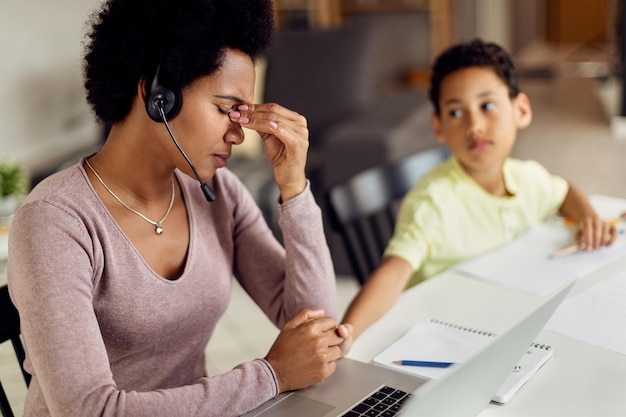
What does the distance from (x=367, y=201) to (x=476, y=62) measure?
0.39 meters

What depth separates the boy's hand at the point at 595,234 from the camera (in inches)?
61.0

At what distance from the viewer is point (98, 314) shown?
112cm

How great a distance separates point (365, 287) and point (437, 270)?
0.34 m

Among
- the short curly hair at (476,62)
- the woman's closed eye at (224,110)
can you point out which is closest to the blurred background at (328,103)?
the woman's closed eye at (224,110)

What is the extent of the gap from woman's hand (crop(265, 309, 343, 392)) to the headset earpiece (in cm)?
36

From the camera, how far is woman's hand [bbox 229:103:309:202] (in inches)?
46.4

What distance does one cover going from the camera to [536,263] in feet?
4.91

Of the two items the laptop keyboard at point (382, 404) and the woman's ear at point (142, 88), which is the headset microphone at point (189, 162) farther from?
the laptop keyboard at point (382, 404)

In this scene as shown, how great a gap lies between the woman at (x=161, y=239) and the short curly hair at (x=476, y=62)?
582 mm

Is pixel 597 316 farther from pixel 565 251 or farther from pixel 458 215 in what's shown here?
pixel 458 215

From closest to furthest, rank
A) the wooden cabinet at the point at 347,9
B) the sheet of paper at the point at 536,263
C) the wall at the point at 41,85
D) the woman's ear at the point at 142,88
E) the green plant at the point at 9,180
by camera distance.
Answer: the woman's ear at the point at 142,88
the sheet of paper at the point at 536,263
the green plant at the point at 9,180
the wall at the point at 41,85
the wooden cabinet at the point at 347,9

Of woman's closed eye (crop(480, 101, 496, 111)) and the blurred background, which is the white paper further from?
the blurred background

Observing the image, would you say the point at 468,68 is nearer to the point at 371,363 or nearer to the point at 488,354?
the point at 371,363

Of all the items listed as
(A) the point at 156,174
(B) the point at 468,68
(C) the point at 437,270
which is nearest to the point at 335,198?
(C) the point at 437,270
